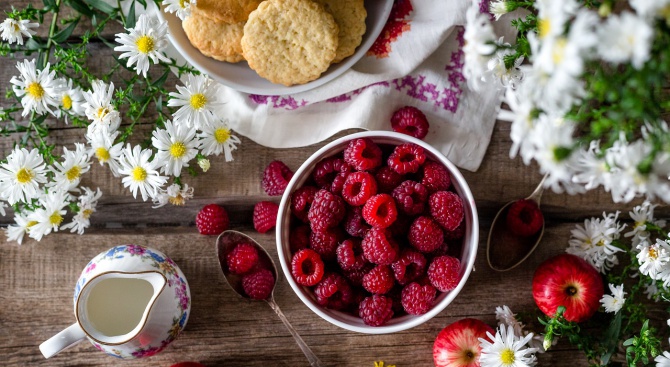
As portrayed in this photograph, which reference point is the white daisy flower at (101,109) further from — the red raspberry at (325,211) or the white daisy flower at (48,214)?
the red raspberry at (325,211)

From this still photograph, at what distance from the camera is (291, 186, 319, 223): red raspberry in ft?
4.45

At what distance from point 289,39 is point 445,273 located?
59cm

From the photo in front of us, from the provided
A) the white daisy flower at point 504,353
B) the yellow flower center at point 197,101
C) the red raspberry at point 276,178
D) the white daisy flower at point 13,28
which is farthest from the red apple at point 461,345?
the white daisy flower at point 13,28

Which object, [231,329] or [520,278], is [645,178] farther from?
[231,329]

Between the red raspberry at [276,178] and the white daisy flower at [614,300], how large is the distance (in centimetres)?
73

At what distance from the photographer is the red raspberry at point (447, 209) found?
50.5 inches

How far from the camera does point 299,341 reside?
149 cm

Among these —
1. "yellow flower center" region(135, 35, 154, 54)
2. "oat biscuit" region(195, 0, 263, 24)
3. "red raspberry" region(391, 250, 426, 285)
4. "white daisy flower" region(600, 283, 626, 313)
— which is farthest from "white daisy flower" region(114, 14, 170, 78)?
"white daisy flower" region(600, 283, 626, 313)

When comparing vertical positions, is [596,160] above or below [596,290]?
above

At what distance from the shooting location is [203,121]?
138 centimetres

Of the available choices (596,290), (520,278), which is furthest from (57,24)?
(596,290)

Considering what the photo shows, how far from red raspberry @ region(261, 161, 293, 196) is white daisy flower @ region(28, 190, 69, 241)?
17.4 inches

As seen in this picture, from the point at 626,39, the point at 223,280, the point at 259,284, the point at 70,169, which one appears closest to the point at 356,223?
the point at 259,284

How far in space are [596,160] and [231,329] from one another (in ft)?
3.22
